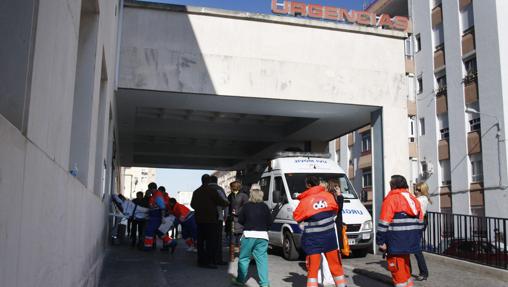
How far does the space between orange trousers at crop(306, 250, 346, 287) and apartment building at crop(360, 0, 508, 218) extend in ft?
70.2

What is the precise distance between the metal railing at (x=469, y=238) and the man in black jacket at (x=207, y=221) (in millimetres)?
4991

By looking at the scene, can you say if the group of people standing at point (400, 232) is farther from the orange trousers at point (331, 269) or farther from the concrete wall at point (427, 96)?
the concrete wall at point (427, 96)

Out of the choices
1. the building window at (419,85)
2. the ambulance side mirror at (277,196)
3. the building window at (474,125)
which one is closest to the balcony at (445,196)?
the building window at (474,125)

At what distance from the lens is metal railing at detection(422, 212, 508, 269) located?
967 centimetres

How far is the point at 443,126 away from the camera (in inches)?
1243

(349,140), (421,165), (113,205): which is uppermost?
(349,140)

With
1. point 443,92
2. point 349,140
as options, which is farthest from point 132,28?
point 349,140

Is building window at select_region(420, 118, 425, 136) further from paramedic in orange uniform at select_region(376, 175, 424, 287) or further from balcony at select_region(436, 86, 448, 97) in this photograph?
paramedic in orange uniform at select_region(376, 175, 424, 287)

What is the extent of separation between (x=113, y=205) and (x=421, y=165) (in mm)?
24560

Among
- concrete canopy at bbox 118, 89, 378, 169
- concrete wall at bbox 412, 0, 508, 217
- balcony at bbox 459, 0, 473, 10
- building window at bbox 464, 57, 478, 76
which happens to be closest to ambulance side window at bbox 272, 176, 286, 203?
concrete canopy at bbox 118, 89, 378, 169

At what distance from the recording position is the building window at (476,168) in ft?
89.7

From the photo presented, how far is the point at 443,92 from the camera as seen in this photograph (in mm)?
31438

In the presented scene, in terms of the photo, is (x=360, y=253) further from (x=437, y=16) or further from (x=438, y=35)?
(x=437, y=16)

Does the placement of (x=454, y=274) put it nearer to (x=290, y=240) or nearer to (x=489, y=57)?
(x=290, y=240)
